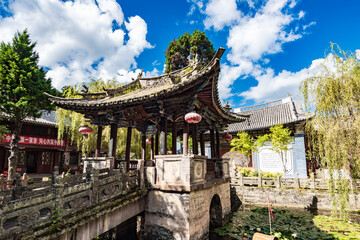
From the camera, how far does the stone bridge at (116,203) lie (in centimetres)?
343

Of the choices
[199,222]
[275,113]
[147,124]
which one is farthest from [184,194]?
[275,113]

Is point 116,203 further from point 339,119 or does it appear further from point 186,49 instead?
point 186,49

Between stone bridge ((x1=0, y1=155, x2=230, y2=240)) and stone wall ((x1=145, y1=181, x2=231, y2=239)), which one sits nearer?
stone bridge ((x1=0, y1=155, x2=230, y2=240))

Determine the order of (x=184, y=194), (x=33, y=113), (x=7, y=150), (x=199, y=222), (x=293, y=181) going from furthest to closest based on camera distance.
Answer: (x=7, y=150)
(x=33, y=113)
(x=293, y=181)
(x=199, y=222)
(x=184, y=194)

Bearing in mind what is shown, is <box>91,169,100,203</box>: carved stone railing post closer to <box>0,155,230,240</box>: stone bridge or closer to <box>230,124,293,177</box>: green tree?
<box>0,155,230,240</box>: stone bridge

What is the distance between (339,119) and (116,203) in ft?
23.6

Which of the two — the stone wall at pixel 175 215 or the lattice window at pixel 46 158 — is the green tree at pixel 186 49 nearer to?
the lattice window at pixel 46 158

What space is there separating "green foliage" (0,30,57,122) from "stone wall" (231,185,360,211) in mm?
14933

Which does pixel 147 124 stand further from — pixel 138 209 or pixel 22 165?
pixel 22 165

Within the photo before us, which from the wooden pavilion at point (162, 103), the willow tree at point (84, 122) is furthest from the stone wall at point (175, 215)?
the willow tree at point (84, 122)

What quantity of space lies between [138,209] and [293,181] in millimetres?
10506

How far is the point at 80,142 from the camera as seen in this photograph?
16344 mm

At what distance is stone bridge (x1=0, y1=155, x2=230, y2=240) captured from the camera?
343 cm

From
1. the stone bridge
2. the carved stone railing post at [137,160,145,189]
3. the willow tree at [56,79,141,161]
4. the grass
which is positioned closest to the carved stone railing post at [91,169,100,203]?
the stone bridge
